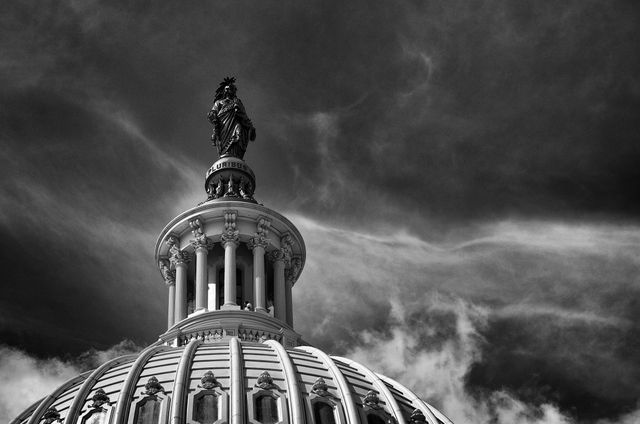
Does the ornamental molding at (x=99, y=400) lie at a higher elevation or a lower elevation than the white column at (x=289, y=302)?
lower

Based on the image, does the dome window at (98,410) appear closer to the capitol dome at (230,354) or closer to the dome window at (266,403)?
the capitol dome at (230,354)

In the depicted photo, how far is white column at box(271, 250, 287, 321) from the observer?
62594mm

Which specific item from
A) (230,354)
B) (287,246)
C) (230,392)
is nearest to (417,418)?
(230,392)

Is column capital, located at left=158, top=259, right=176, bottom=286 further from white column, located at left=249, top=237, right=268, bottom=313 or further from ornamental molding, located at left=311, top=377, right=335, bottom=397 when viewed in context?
ornamental molding, located at left=311, top=377, right=335, bottom=397

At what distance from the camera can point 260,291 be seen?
201 feet

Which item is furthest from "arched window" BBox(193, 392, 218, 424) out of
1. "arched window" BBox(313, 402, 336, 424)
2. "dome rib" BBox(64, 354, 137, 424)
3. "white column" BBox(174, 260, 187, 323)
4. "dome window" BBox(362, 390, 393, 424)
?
"white column" BBox(174, 260, 187, 323)

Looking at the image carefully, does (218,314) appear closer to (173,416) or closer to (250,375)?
(250,375)

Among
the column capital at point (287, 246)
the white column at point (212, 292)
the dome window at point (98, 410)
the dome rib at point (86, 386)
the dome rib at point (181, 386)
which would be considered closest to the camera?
the dome rib at point (181, 386)

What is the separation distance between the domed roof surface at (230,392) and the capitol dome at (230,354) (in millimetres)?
53

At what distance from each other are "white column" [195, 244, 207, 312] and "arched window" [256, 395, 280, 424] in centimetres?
1177

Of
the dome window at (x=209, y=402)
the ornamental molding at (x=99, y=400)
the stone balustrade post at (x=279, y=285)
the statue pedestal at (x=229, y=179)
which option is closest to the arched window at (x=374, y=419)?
the dome window at (x=209, y=402)

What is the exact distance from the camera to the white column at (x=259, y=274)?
60.7 meters

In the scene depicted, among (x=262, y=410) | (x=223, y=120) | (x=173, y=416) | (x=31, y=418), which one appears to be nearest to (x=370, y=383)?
(x=262, y=410)

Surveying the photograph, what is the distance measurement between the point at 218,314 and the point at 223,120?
1570cm
